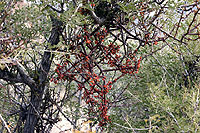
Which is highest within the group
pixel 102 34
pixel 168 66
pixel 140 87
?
pixel 102 34

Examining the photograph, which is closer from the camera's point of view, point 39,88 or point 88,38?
point 88,38

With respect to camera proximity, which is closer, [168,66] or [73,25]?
[73,25]

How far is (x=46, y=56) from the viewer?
7.13 feet

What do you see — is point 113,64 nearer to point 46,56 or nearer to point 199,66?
point 46,56

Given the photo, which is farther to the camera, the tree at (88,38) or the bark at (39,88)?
the bark at (39,88)

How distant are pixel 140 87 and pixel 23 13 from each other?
316 cm

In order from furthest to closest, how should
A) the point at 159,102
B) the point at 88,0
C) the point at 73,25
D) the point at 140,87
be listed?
the point at 140,87 → the point at 159,102 → the point at 88,0 → the point at 73,25

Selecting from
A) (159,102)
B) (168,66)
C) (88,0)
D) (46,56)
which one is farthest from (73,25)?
(168,66)

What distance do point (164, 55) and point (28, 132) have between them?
3377 millimetres

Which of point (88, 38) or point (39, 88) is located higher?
point (88, 38)

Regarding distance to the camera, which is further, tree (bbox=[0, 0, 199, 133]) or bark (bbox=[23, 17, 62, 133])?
bark (bbox=[23, 17, 62, 133])

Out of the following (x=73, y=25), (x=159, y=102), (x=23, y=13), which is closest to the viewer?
(x=73, y=25)

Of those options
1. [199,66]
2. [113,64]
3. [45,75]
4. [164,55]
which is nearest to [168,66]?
[164,55]

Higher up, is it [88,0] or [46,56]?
[88,0]
